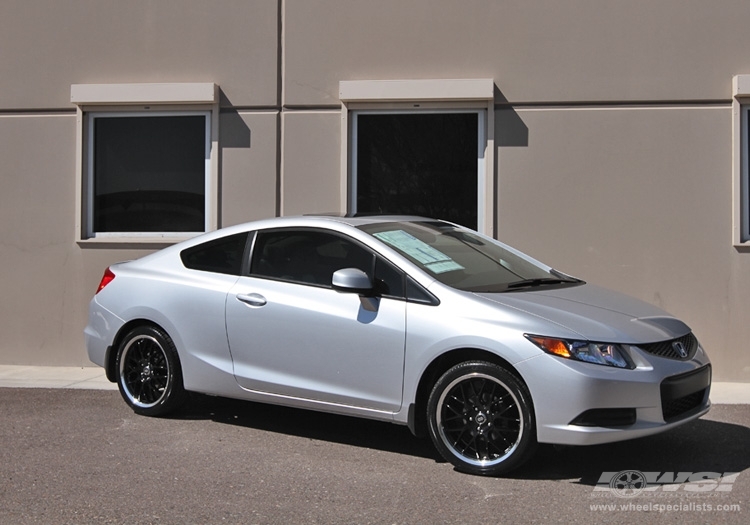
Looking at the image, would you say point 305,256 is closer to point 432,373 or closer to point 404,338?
point 404,338

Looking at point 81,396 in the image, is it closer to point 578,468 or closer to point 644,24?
point 578,468

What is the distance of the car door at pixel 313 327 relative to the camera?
5.74 meters

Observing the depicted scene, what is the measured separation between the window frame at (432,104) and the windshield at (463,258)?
220cm

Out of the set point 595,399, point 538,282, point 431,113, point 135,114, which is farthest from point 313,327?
point 135,114

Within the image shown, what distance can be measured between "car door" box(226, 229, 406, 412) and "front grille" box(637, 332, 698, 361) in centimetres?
146

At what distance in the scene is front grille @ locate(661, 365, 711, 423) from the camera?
5.21 m

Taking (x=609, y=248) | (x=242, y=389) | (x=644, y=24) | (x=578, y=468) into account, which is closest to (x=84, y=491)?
(x=242, y=389)

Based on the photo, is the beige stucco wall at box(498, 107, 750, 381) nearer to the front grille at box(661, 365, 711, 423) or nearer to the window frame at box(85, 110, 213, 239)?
the window frame at box(85, 110, 213, 239)

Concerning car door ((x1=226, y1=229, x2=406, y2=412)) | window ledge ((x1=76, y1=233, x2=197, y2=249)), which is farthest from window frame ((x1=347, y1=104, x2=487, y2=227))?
car door ((x1=226, y1=229, x2=406, y2=412))

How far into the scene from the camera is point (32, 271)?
32.0ft

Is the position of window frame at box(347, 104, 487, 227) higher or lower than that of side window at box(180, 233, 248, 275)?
higher

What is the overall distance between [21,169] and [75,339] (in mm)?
1911

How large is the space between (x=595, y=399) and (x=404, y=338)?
1.22m

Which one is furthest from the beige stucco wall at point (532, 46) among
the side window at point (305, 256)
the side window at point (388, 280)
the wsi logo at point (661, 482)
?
the wsi logo at point (661, 482)
